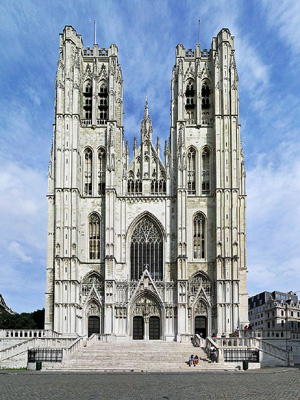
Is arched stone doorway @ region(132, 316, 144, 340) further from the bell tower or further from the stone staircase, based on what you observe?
the stone staircase

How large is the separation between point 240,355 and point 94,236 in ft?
70.0

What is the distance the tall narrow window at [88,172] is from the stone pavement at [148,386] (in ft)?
84.5

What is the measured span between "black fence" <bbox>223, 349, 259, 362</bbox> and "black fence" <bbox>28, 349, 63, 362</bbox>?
9597mm

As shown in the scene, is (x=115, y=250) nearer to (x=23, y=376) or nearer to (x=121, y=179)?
(x=121, y=179)

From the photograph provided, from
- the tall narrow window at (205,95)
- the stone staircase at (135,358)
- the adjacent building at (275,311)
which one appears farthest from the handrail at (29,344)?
the adjacent building at (275,311)

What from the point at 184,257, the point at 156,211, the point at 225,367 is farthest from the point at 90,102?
the point at 225,367

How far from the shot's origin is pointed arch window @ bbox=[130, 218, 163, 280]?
164 feet

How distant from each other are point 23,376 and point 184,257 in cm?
2321

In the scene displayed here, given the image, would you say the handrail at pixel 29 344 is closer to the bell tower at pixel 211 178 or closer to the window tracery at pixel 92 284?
the window tracery at pixel 92 284

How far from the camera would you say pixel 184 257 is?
47.7 meters

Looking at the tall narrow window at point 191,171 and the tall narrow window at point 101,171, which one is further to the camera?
the tall narrow window at point 191,171

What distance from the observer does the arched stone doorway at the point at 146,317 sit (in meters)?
48.0

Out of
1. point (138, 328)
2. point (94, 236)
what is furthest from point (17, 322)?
point (138, 328)

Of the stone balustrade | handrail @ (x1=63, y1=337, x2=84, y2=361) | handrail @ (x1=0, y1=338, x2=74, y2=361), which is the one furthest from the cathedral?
handrail @ (x1=63, y1=337, x2=84, y2=361)
